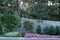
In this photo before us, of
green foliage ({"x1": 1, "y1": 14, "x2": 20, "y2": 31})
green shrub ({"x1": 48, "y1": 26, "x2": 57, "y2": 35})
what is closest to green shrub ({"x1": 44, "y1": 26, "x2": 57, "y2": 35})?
green shrub ({"x1": 48, "y1": 26, "x2": 57, "y2": 35})

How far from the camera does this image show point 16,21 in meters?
10.7

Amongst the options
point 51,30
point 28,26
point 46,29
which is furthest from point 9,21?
point 51,30

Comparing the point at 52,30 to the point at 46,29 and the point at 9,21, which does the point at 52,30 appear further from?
the point at 9,21

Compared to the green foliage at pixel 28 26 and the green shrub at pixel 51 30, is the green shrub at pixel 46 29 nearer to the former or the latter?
the green shrub at pixel 51 30

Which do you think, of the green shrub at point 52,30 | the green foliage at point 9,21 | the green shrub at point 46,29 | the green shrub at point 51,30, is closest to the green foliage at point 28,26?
the green foliage at point 9,21

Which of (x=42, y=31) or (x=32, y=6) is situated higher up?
(x=32, y=6)

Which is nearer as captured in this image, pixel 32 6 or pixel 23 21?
pixel 23 21

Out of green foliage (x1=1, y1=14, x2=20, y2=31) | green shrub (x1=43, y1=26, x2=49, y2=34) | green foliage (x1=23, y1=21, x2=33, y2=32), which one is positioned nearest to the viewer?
green foliage (x1=1, y1=14, x2=20, y2=31)

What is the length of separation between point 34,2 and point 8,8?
232cm

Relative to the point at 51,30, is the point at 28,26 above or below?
above

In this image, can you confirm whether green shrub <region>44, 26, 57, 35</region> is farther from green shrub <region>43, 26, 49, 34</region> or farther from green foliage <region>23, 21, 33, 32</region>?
green foliage <region>23, 21, 33, 32</region>

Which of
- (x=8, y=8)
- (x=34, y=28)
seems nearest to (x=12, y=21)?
(x=34, y=28)

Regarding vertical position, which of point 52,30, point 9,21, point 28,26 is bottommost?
point 52,30

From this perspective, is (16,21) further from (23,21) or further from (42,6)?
(42,6)
